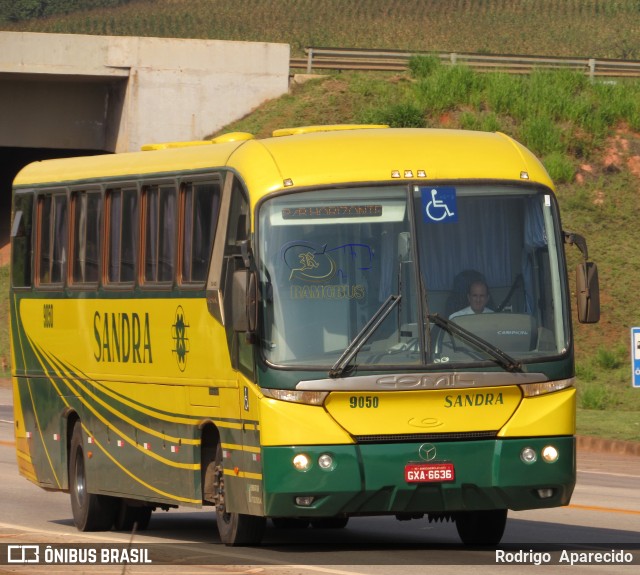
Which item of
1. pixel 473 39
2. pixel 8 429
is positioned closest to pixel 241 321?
pixel 8 429

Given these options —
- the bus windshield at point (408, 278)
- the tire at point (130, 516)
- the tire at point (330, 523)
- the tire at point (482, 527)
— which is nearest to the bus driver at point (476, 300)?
the bus windshield at point (408, 278)

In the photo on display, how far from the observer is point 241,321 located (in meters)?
12.0

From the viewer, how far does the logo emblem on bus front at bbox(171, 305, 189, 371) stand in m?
13.6

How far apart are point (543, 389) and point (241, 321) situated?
87.2 inches

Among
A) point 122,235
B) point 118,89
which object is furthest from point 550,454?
point 118,89

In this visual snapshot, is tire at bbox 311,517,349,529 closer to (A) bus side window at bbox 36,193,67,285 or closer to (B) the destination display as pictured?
(B) the destination display

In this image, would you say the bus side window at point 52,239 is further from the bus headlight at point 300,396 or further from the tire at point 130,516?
the bus headlight at point 300,396

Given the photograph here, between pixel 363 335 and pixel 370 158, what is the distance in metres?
1.48

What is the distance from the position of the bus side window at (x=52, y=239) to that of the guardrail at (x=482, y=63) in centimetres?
3321

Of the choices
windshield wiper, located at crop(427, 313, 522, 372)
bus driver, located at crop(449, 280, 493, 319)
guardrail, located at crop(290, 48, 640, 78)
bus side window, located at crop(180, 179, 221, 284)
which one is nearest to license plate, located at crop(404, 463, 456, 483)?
windshield wiper, located at crop(427, 313, 522, 372)

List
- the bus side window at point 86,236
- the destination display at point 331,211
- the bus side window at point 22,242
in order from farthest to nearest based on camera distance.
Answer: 1. the bus side window at point 22,242
2. the bus side window at point 86,236
3. the destination display at point 331,211

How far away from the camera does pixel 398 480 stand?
11.8m

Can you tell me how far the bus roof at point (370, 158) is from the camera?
12453mm

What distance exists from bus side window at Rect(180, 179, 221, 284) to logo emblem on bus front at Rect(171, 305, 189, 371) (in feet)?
0.96
